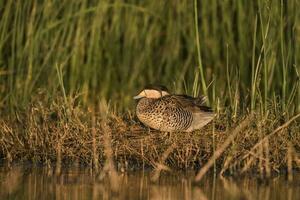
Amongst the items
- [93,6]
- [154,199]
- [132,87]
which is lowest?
[154,199]

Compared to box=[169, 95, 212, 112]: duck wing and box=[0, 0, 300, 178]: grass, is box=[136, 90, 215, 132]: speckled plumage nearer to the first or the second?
box=[169, 95, 212, 112]: duck wing

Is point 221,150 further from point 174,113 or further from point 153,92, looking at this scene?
point 153,92

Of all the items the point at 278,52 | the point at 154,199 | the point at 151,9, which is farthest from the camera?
the point at 151,9

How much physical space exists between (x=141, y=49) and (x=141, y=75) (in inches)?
16.0

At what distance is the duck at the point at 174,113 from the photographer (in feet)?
31.4

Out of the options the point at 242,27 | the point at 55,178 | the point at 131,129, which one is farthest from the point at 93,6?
the point at 55,178

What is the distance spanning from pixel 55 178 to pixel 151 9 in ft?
15.3

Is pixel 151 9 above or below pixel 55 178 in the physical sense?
above

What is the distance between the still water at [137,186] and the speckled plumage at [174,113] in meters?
1.34

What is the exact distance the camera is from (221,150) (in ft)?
25.7

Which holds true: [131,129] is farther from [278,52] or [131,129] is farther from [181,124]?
[278,52]

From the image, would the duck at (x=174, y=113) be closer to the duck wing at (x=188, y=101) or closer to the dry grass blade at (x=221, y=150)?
the duck wing at (x=188, y=101)

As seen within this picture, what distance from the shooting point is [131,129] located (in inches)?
382

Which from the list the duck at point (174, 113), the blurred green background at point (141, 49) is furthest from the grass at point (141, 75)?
the duck at point (174, 113)
